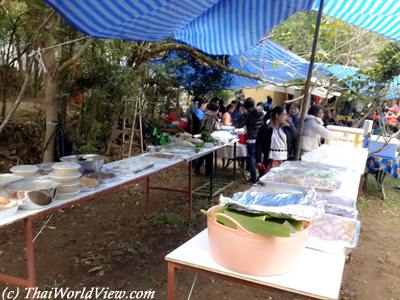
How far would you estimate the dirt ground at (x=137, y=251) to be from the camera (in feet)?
9.17

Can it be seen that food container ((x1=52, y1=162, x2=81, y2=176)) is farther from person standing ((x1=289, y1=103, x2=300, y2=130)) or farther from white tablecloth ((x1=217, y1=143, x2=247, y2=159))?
white tablecloth ((x1=217, y1=143, x2=247, y2=159))

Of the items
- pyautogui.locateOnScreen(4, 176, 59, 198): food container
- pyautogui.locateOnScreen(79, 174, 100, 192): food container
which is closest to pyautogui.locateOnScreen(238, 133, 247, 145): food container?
pyautogui.locateOnScreen(79, 174, 100, 192): food container

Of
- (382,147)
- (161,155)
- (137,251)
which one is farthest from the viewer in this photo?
(382,147)

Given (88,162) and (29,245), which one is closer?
(29,245)

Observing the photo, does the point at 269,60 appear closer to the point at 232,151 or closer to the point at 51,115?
the point at 232,151

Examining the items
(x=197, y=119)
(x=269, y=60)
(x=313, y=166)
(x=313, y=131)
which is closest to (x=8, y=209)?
(x=313, y=166)

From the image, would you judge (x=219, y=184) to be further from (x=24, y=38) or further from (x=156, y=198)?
(x=24, y=38)

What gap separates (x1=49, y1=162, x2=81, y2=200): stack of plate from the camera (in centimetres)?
226

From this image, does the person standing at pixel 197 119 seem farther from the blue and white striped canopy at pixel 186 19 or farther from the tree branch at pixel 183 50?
the blue and white striped canopy at pixel 186 19

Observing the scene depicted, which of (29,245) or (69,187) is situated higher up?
(69,187)

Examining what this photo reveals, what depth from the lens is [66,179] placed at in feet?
7.59

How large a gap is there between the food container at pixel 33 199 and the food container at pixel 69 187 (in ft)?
0.49

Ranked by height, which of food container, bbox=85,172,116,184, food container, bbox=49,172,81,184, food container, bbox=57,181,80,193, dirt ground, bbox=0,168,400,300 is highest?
food container, bbox=49,172,81,184

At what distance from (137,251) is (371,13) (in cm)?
341
